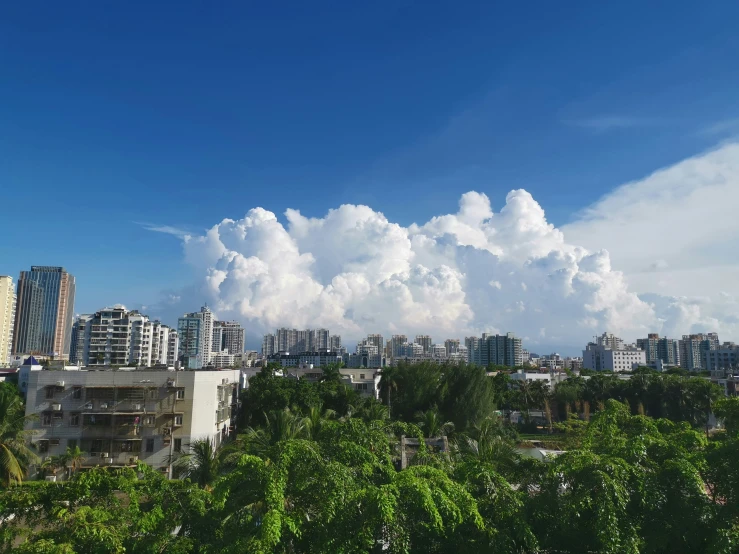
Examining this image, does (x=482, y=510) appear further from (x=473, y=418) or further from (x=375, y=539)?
(x=473, y=418)

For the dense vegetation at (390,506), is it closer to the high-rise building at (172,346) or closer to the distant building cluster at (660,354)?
the high-rise building at (172,346)

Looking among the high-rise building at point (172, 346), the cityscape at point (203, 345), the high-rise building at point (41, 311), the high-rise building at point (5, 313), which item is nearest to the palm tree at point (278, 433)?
the cityscape at point (203, 345)

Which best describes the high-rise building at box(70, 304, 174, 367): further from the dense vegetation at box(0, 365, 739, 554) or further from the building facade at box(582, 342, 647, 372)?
the building facade at box(582, 342, 647, 372)

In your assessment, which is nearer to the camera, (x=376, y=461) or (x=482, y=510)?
(x=482, y=510)

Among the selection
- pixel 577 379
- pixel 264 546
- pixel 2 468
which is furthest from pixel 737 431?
pixel 577 379

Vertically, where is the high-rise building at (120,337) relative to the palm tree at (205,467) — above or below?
above

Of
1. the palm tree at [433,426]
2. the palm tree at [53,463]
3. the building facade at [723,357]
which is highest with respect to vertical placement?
the building facade at [723,357]

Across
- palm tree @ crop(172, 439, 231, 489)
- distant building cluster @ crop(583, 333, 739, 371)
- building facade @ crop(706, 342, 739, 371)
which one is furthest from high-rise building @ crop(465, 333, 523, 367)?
palm tree @ crop(172, 439, 231, 489)
